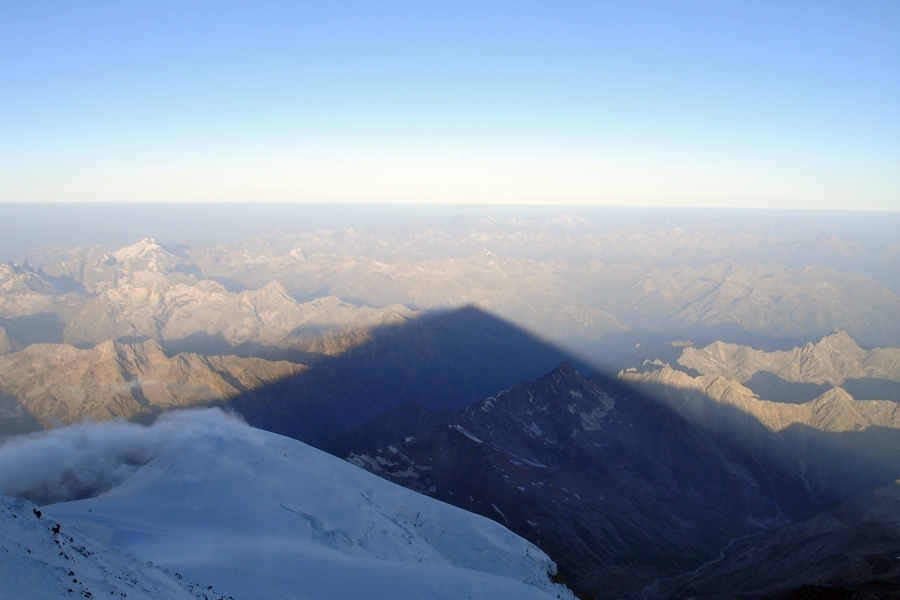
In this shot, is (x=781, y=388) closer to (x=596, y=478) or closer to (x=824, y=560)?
(x=596, y=478)

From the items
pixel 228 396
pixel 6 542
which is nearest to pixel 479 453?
pixel 6 542

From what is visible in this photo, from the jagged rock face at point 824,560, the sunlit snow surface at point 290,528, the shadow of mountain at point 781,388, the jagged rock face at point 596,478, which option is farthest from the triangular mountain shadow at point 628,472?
the shadow of mountain at point 781,388

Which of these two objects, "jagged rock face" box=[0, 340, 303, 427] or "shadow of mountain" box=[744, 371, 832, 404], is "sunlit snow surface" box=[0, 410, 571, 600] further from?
"shadow of mountain" box=[744, 371, 832, 404]

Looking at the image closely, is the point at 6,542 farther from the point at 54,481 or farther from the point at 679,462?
the point at 679,462

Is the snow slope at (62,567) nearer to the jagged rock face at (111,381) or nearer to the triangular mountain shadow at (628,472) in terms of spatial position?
the triangular mountain shadow at (628,472)

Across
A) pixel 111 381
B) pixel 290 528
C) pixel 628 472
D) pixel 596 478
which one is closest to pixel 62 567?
pixel 290 528

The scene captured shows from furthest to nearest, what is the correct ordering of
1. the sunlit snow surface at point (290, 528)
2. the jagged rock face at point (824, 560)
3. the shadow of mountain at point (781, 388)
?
1. the shadow of mountain at point (781, 388)
2. the jagged rock face at point (824, 560)
3. the sunlit snow surface at point (290, 528)
